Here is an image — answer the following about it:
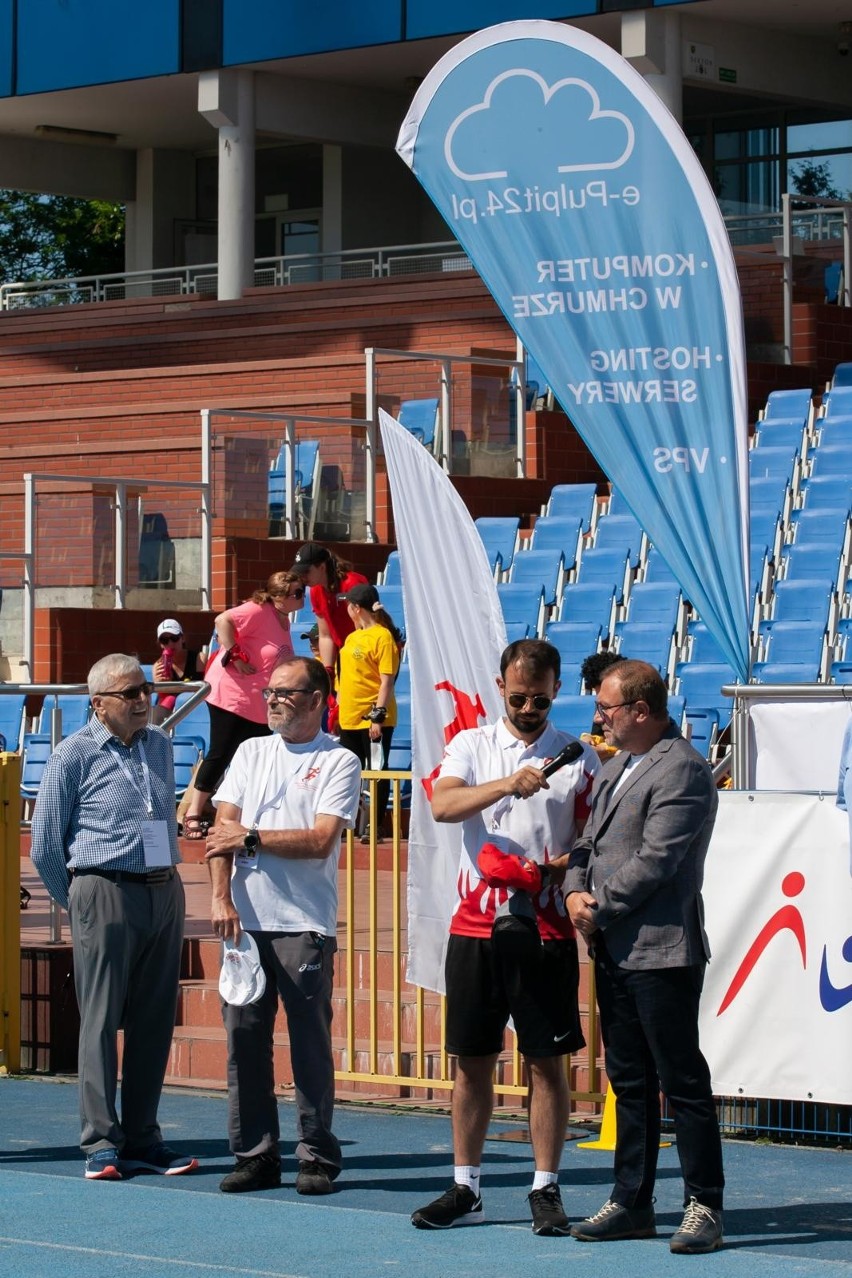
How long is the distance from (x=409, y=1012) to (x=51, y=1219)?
2615 mm

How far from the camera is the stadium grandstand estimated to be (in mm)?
15852

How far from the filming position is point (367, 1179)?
25.4 feet

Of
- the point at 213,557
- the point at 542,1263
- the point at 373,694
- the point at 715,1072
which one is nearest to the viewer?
the point at 542,1263

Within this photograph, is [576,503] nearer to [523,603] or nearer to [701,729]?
[523,603]

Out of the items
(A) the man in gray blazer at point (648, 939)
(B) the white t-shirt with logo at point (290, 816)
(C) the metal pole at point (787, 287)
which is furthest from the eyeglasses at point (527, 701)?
(C) the metal pole at point (787, 287)

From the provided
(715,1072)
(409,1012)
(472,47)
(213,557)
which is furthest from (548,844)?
(213,557)

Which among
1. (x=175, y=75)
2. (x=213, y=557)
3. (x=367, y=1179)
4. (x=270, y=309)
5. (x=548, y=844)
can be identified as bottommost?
(x=367, y=1179)

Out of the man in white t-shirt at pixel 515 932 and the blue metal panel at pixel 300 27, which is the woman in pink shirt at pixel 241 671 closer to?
the man in white t-shirt at pixel 515 932

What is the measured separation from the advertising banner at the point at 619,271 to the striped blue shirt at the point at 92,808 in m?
2.12

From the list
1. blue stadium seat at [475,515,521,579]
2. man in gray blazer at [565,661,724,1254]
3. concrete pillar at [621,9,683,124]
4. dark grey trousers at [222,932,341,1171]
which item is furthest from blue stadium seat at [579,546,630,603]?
man in gray blazer at [565,661,724,1254]

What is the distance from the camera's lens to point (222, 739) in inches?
474

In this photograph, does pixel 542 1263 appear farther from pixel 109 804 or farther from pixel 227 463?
pixel 227 463

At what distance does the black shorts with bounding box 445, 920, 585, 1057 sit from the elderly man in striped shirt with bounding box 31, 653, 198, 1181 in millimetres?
1483

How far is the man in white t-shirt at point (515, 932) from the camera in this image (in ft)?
22.3
